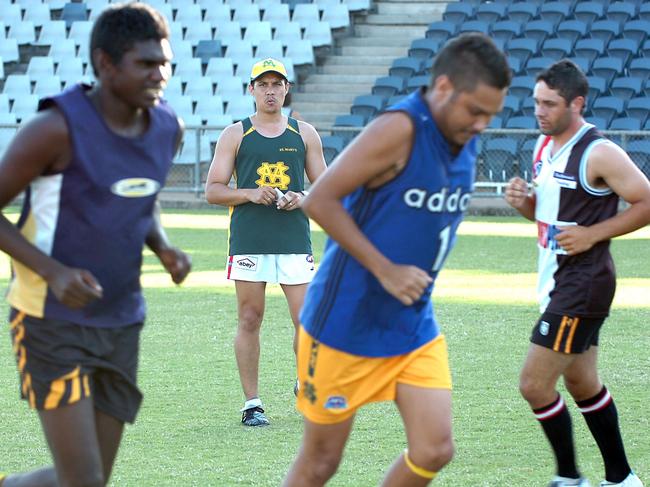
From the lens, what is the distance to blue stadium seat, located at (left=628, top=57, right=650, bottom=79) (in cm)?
2384

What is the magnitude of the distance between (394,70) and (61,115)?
21877 mm

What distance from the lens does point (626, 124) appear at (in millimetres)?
22531

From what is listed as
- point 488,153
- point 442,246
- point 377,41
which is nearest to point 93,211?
point 442,246

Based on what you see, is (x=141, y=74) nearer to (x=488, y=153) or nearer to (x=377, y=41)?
(x=488, y=153)

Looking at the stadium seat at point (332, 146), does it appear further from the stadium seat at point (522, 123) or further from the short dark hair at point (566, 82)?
the short dark hair at point (566, 82)

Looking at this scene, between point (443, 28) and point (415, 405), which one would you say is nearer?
point (415, 405)

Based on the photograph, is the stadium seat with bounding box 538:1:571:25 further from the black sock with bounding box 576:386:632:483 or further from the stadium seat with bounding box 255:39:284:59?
the black sock with bounding box 576:386:632:483

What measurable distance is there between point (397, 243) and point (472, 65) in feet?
2.25

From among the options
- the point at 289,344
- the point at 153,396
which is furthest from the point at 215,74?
the point at 153,396

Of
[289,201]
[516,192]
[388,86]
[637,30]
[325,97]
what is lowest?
[325,97]

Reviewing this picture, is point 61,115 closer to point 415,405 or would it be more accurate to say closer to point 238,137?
point 415,405

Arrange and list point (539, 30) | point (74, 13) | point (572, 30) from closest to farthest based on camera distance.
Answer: point (572, 30) → point (539, 30) → point (74, 13)

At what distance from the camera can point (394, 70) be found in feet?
84.0

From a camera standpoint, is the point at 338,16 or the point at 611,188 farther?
the point at 338,16
